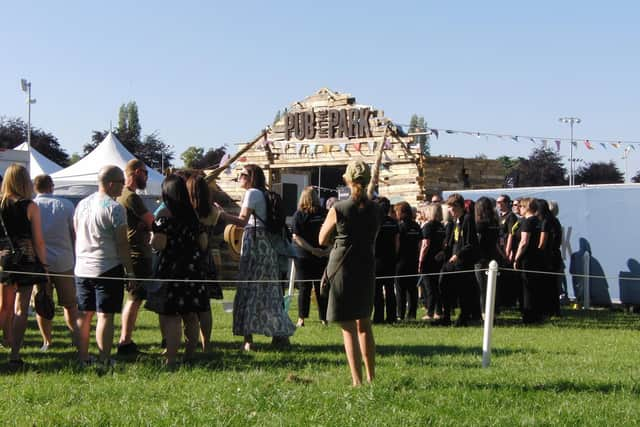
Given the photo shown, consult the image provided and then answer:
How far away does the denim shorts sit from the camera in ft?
23.5

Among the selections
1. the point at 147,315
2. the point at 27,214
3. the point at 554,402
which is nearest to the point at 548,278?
the point at 147,315

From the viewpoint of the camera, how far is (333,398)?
5.85 m

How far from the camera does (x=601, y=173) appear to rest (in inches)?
2312

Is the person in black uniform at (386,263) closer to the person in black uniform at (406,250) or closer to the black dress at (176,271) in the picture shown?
the person in black uniform at (406,250)

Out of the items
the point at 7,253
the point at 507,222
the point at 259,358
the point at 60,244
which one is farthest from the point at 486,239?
the point at 7,253

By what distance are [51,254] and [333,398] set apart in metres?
3.68

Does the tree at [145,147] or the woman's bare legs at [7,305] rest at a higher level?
the tree at [145,147]

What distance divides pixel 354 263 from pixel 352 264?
2 cm

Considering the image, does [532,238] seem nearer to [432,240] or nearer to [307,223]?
[432,240]

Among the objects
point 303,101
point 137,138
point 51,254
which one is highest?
point 137,138

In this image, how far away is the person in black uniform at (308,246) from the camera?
10.8 m

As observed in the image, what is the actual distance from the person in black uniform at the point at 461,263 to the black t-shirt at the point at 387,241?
2.57ft

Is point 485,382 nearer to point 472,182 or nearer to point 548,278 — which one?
point 548,278

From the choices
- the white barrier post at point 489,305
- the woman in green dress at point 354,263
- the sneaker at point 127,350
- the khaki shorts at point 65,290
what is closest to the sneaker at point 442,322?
the white barrier post at point 489,305
